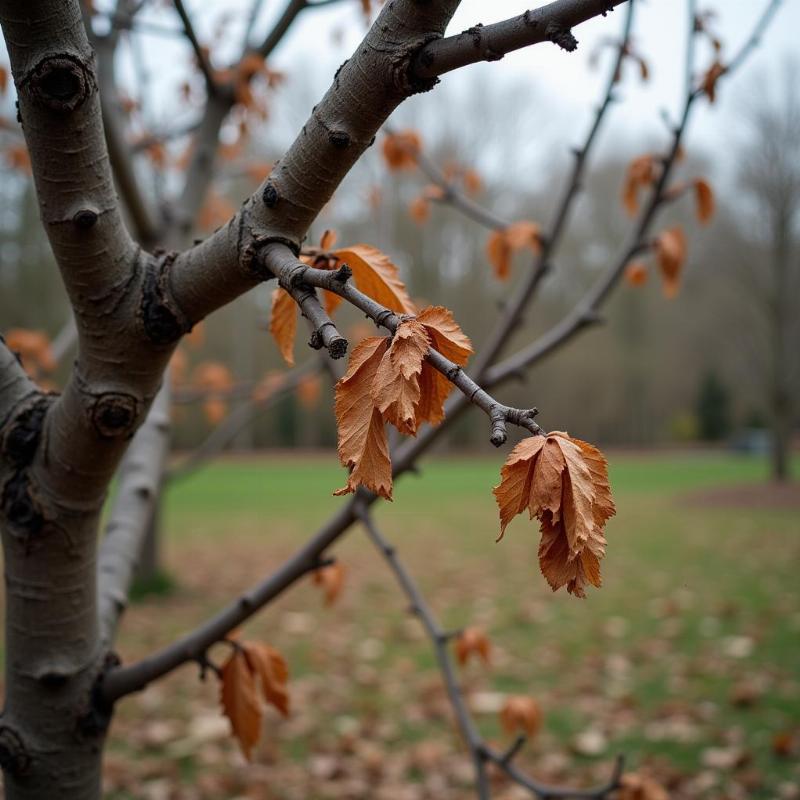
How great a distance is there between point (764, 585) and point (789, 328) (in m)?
14.1

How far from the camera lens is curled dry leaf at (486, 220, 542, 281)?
2344 millimetres

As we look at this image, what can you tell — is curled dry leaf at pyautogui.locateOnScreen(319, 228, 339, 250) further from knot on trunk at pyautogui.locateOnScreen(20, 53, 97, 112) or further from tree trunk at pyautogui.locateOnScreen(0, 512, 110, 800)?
tree trunk at pyautogui.locateOnScreen(0, 512, 110, 800)

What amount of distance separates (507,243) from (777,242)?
1832 centimetres

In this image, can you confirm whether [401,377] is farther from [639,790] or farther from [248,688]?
[639,790]

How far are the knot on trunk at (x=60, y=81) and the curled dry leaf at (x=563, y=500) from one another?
2.42 feet

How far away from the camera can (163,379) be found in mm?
1196

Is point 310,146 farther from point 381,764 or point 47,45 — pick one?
point 381,764

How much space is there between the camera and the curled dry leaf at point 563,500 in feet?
2.14

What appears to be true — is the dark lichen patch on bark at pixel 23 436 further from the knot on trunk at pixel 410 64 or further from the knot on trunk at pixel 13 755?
the knot on trunk at pixel 410 64

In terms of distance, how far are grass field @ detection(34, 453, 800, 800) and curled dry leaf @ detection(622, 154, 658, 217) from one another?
7.97 ft

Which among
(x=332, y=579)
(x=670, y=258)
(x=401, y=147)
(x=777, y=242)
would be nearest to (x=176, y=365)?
(x=401, y=147)

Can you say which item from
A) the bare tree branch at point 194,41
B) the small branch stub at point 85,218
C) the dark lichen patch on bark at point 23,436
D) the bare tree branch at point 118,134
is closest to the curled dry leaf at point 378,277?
the small branch stub at point 85,218

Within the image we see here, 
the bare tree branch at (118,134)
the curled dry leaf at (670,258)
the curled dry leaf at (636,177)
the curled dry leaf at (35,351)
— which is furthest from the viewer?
the curled dry leaf at (35,351)

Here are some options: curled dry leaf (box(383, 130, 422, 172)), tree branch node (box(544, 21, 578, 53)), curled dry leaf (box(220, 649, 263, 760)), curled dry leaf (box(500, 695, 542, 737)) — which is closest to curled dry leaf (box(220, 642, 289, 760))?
curled dry leaf (box(220, 649, 263, 760))
